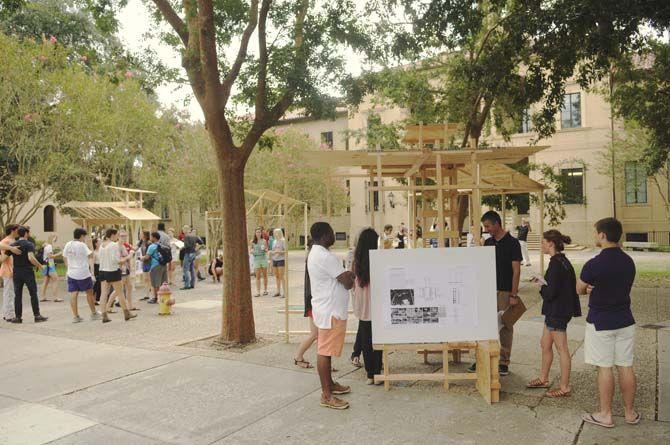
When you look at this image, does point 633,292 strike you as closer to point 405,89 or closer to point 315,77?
point 405,89

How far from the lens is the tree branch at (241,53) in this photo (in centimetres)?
876

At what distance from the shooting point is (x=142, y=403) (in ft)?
18.9

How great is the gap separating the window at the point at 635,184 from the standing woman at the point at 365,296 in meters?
28.4

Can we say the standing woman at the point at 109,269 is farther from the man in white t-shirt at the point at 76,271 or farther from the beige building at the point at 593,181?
the beige building at the point at 593,181

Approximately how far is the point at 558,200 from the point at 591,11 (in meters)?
10.7

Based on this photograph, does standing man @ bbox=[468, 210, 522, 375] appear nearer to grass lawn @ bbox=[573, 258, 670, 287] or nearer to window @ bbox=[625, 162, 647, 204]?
grass lawn @ bbox=[573, 258, 670, 287]

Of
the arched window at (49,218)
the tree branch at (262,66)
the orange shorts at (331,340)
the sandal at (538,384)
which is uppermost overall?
the tree branch at (262,66)

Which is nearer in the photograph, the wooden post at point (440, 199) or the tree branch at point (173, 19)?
the wooden post at point (440, 199)

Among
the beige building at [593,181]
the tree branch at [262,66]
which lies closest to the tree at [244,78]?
the tree branch at [262,66]

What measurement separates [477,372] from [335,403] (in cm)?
160

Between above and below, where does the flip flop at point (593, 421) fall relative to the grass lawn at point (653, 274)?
above

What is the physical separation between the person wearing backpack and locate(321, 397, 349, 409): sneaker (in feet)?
29.1

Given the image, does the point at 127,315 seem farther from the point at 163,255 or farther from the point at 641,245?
the point at 641,245

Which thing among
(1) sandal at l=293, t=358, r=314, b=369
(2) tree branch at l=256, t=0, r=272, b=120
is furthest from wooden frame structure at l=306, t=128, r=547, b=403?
(2) tree branch at l=256, t=0, r=272, b=120
